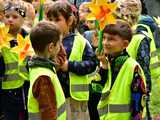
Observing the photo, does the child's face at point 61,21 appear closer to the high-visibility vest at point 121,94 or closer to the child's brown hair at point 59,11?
the child's brown hair at point 59,11

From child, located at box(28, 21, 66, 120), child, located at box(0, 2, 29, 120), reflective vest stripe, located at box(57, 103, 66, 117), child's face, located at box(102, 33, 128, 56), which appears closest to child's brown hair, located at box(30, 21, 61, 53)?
child, located at box(28, 21, 66, 120)

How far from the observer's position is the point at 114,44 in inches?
199

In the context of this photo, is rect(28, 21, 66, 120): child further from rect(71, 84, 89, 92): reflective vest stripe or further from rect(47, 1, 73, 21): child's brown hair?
rect(71, 84, 89, 92): reflective vest stripe

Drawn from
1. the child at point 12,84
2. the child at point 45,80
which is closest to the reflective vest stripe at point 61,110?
the child at point 45,80

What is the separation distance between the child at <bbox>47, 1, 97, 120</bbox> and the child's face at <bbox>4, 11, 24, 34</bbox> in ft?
2.33

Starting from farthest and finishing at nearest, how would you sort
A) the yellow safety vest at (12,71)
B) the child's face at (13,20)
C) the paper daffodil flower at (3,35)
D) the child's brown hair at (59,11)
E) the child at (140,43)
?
the child's face at (13,20)
the yellow safety vest at (12,71)
the child at (140,43)
the paper daffodil flower at (3,35)
the child's brown hair at (59,11)

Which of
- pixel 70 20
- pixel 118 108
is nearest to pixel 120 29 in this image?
pixel 118 108

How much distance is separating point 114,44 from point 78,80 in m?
0.89

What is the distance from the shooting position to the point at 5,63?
6090mm

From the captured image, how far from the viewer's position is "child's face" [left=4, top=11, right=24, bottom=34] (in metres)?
6.23

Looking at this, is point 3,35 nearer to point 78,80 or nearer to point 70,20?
point 70,20

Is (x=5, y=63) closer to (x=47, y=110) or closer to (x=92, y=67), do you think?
(x=92, y=67)

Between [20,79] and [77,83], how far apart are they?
713 mm

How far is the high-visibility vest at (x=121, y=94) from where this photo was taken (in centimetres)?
486
